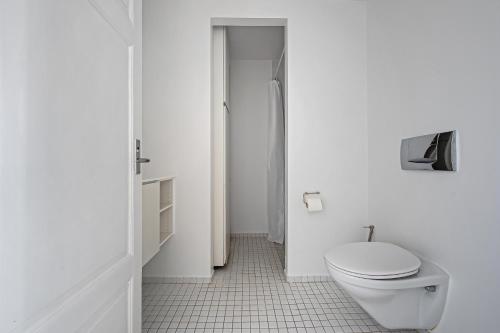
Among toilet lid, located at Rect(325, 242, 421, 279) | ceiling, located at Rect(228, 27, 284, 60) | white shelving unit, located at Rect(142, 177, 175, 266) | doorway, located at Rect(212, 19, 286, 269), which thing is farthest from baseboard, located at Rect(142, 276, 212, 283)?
ceiling, located at Rect(228, 27, 284, 60)

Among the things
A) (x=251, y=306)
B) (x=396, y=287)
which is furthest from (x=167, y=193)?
(x=396, y=287)

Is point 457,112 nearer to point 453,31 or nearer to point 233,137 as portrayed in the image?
point 453,31

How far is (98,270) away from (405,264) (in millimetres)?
1310

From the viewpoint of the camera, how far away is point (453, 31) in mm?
1166

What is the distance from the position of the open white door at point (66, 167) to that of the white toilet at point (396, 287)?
99 cm

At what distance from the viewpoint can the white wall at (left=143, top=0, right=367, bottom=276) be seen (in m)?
1.96

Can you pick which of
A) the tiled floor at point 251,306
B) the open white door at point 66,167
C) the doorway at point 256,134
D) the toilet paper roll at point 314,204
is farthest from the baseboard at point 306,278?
the open white door at point 66,167

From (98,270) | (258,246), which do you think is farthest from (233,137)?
(98,270)

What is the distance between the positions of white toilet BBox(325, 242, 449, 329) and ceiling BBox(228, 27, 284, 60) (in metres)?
2.32

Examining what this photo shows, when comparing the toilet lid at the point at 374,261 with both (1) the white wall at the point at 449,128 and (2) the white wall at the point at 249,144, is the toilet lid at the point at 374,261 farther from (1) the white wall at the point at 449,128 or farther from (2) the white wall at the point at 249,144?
(2) the white wall at the point at 249,144

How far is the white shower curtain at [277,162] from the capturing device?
274 centimetres

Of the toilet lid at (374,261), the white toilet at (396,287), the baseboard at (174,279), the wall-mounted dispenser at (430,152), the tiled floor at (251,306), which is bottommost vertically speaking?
the tiled floor at (251,306)

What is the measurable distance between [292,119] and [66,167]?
1.62m

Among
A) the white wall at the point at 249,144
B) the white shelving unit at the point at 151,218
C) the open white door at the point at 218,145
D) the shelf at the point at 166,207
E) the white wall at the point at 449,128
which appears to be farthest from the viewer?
the white wall at the point at 249,144
